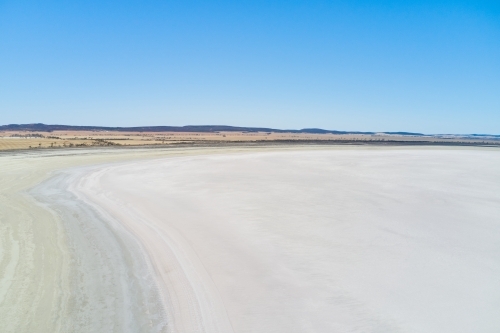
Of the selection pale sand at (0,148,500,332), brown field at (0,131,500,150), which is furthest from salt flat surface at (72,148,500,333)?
brown field at (0,131,500,150)

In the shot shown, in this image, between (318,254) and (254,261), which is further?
(318,254)

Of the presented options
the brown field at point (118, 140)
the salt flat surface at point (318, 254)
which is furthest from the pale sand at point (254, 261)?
the brown field at point (118, 140)

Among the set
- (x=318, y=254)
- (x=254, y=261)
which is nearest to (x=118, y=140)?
(x=254, y=261)

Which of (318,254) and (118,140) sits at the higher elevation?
(118,140)

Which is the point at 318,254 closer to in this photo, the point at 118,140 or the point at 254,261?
the point at 254,261


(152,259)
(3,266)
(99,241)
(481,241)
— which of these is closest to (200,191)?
(99,241)

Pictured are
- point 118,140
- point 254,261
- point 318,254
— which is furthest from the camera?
point 118,140

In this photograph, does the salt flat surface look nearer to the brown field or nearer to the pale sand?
the pale sand
